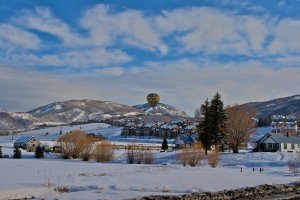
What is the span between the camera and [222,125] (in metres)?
81.3

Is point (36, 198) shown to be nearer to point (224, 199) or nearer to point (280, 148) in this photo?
point (224, 199)

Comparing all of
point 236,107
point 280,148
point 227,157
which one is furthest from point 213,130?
point 280,148

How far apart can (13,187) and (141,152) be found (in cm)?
3816

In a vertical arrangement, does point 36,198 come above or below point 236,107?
below

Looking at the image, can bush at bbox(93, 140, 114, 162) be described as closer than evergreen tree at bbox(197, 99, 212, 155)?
Yes

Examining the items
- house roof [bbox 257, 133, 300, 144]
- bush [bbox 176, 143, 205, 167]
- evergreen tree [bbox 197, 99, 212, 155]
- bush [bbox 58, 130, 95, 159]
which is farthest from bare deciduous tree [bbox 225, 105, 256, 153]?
bush [bbox 58, 130, 95, 159]

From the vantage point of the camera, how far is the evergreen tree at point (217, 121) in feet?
263

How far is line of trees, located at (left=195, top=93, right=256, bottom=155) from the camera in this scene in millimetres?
80188

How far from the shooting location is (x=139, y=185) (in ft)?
99.9

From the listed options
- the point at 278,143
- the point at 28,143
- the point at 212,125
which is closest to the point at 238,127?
the point at 212,125

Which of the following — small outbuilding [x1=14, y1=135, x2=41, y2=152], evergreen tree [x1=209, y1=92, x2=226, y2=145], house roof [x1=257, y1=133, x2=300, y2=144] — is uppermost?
evergreen tree [x1=209, y1=92, x2=226, y2=145]

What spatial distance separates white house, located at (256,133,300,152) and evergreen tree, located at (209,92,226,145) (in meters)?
21.8

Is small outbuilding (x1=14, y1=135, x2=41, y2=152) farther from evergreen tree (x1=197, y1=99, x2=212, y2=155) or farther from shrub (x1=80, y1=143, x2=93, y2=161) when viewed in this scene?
evergreen tree (x1=197, y1=99, x2=212, y2=155)

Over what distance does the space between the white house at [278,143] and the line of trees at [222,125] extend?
568 inches
